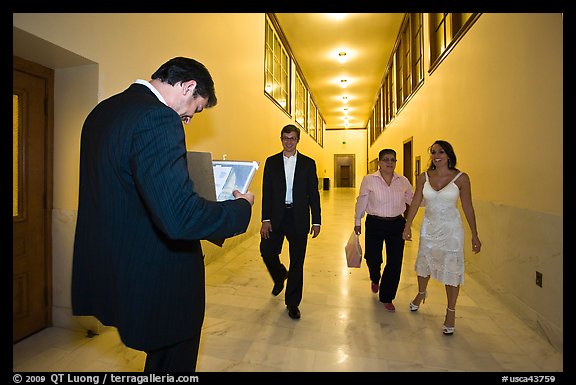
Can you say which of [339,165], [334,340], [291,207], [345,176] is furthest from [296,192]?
[345,176]

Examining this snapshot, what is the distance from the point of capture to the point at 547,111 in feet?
8.34

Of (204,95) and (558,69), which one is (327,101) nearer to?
(558,69)

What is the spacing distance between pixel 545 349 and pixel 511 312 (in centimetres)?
63

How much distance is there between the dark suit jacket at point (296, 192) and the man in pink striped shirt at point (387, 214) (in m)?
0.48

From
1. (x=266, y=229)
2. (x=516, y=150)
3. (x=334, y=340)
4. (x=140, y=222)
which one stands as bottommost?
(x=334, y=340)

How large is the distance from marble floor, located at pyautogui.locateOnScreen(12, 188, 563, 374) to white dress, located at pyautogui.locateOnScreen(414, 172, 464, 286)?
0.49m

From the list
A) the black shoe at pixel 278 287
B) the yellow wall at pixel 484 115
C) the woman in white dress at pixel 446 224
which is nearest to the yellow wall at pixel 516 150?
the yellow wall at pixel 484 115

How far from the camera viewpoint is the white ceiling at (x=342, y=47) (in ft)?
28.5

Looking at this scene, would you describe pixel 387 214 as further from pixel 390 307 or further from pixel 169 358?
pixel 169 358

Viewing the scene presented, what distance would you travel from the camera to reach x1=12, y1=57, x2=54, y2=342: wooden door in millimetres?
2400

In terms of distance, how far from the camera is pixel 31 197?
8.28ft

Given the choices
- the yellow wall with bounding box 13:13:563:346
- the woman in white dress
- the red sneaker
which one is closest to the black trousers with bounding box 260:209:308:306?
the red sneaker

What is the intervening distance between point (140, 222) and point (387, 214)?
2471mm

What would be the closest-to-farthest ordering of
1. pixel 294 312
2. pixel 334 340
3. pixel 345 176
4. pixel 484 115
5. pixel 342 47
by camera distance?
pixel 334 340 → pixel 294 312 → pixel 484 115 → pixel 342 47 → pixel 345 176
